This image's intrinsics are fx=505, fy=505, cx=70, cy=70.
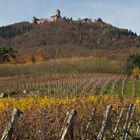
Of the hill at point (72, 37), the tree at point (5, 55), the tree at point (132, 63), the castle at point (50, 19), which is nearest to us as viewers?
the tree at point (132, 63)

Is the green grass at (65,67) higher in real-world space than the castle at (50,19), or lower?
lower

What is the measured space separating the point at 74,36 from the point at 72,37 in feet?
4.01

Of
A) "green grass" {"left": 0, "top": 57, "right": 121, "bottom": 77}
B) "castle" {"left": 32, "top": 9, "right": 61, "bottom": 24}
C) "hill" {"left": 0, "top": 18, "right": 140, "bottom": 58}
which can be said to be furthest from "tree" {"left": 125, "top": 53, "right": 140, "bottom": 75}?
"castle" {"left": 32, "top": 9, "right": 61, "bottom": 24}

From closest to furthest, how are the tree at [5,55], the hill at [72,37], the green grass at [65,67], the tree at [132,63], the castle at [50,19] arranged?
the tree at [132,63] → the green grass at [65,67] → the tree at [5,55] → the hill at [72,37] → the castle at [50,19]

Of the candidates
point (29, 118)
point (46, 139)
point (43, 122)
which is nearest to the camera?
point (43, 122)

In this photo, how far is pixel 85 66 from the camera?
7344cm

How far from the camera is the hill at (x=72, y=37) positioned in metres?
140

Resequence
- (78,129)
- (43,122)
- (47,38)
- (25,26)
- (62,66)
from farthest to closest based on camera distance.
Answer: (25,26), (47,38), (62,66), (78,129), (43,122)

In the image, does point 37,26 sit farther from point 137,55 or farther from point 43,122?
point 43,122

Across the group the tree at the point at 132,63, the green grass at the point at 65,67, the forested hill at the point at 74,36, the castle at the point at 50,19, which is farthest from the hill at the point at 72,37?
the tree at the point at 132,63

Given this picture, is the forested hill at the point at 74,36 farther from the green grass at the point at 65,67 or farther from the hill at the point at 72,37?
the green grass at the point at 65,67

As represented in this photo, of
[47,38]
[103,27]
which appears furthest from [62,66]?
[103,27]

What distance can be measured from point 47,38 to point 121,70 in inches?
3204

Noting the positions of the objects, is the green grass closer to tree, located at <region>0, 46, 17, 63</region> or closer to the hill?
tree, located at <region>0, 46, 17, 63</region>
